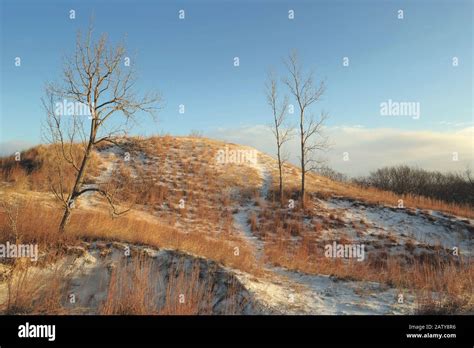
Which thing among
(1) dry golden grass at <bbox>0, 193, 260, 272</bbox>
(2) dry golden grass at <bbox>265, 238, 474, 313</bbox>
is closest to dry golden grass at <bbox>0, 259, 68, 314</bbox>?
(1) dry golden grass at <bbox>0, 193, 260, 272</bbox>

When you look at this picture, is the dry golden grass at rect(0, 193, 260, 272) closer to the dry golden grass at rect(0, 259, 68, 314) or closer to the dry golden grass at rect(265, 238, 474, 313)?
the dry golden grass at rect(0, 259, 68, 314)

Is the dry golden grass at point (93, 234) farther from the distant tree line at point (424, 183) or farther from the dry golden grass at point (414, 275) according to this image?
the distant tree line at point (424, 183)

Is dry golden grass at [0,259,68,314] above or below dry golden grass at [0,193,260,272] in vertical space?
below

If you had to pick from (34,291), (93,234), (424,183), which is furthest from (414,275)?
(424,183)

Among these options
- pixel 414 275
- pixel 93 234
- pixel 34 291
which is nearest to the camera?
pixel 34 291

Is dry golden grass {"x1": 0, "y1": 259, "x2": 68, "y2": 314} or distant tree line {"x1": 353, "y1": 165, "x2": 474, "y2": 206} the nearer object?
dry golden grass {"x1": 0, "y1": 259, "x2": 68, "y2": 314}

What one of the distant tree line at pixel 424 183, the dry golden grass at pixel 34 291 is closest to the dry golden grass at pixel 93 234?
the dry golden grass at pixel 34 291

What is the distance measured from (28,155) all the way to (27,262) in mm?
18395

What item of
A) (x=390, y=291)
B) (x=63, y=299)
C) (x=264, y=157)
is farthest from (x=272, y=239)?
(x=264, y=157)

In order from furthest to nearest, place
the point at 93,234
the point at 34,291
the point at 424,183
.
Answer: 1. the point at 424,183
2. the point at 93,234
3. the point at 34,291

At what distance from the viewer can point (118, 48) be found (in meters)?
8.91

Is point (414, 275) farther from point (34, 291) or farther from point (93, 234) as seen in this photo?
point (34, 291)
